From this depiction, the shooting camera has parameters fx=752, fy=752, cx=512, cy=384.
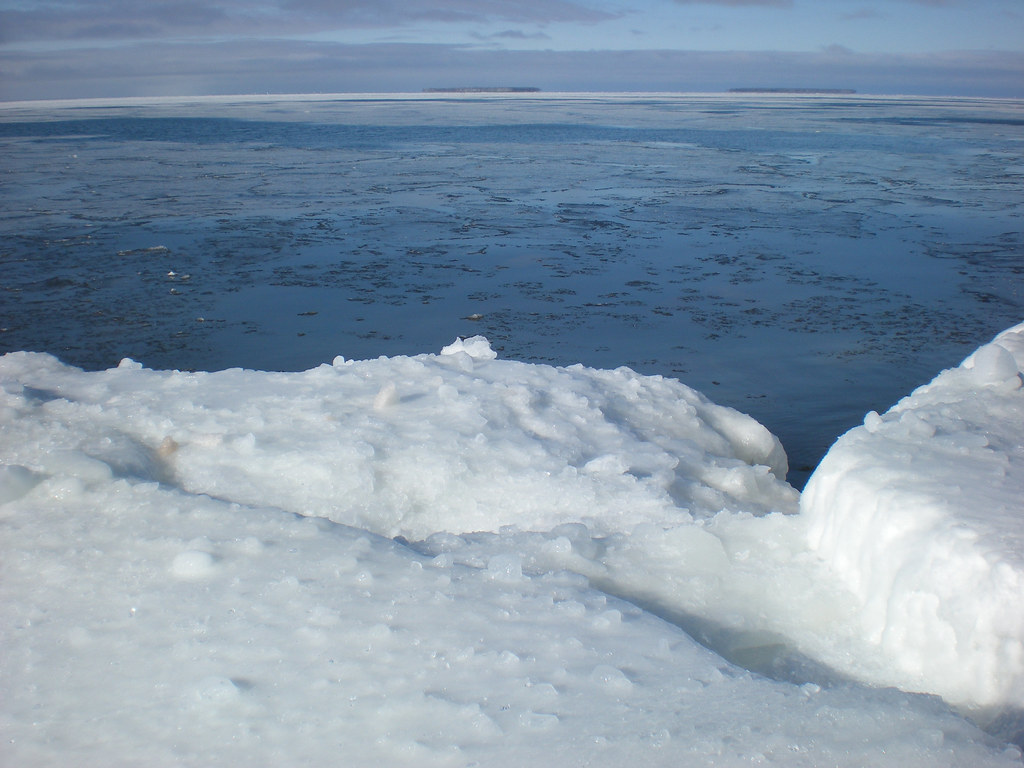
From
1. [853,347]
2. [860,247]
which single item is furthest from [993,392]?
[860,247]

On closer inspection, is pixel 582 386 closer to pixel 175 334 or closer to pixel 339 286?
pixel 175 334

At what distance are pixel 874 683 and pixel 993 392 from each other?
1.60 metres

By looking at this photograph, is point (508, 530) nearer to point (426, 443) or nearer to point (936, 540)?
point (426, 443)

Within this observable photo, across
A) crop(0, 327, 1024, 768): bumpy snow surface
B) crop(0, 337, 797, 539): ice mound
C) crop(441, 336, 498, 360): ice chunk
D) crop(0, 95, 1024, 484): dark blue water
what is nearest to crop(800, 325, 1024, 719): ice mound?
crop(0, 327, 1024, 768): bumpy snow surface

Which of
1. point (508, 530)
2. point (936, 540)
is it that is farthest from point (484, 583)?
→ point (936, 540)

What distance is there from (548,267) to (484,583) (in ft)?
17.8

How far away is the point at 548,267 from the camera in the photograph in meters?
7.16

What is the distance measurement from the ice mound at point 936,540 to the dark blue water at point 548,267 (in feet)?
4.04

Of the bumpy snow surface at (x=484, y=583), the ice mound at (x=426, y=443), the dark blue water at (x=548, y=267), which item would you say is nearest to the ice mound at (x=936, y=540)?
the bumpy snow surface at (x=484, y=583)

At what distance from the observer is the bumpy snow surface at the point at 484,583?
149cm

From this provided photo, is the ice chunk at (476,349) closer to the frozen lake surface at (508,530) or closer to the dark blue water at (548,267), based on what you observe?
the frozen lake surface at (508,530)

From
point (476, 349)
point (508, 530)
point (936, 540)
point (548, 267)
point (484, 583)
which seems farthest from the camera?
point (548, 267)

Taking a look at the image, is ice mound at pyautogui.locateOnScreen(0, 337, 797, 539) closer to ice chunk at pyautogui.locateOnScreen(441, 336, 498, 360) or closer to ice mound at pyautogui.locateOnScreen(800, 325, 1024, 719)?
ice chunk at pyautogui.locateOnScreen(441, 336, 498, 360)

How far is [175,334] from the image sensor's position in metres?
5.26
